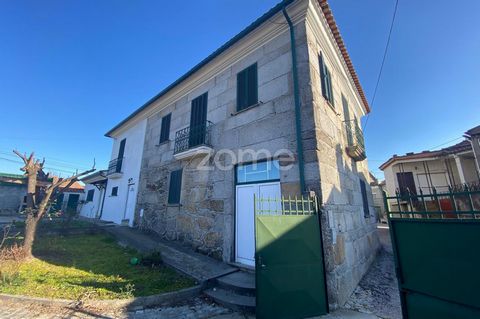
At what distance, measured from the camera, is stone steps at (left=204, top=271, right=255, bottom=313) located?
3891mm

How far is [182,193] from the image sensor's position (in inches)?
316

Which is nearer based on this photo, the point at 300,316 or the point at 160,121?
the point at 300,316

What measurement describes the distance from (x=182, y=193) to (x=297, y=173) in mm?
4858

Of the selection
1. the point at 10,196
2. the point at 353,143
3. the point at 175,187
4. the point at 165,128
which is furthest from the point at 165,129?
the point at 10,196

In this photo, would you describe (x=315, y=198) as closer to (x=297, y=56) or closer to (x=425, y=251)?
(x=425, y=251)

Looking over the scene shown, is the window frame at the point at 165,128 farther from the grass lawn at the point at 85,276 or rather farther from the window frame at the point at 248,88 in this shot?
the grass lawn at the point at 85,276

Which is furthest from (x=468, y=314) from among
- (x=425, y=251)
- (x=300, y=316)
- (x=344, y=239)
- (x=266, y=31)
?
(x=266, y=31)

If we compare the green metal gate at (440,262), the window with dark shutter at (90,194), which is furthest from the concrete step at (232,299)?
the window with dark shutter at (90,194)

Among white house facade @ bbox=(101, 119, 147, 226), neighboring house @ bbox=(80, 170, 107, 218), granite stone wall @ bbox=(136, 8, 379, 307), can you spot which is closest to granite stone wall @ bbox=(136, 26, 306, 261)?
granite stone wall @ bbox=(136, 8, 379, 307)

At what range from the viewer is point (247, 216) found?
19.0ft

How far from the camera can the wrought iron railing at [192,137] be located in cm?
747

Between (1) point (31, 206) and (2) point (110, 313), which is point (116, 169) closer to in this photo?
(1) point (31, 206)

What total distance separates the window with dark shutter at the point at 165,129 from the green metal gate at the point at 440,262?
9.12 meters

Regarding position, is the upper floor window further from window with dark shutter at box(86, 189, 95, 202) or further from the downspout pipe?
window with dark shutter at box(86, 189, 95, 202)
